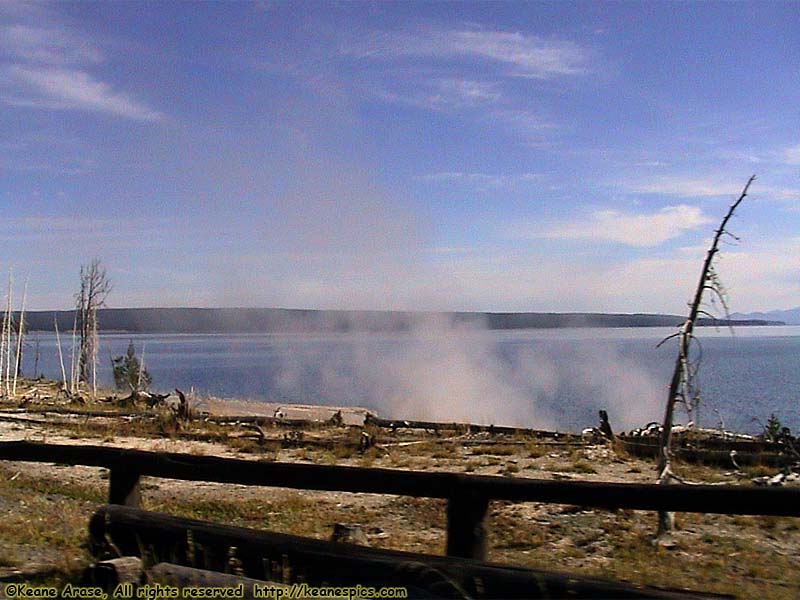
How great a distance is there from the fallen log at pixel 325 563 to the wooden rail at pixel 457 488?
0.41 m

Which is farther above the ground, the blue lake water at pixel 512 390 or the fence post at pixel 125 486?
the fence post at pixel 125 486

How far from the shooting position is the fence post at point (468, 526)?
218 inches

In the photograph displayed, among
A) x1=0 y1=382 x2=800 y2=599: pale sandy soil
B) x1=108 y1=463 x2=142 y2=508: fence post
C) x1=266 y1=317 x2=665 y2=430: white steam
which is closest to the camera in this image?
x1=108 y1=463 x2=142 y2=508: fence post

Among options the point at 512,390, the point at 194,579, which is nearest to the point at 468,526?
the point at 194,579

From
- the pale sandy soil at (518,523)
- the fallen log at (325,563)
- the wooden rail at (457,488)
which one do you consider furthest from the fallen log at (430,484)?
the pale sandy soil at (518,523)

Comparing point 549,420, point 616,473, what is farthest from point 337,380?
point 616,473

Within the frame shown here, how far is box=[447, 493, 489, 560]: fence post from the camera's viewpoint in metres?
5.54

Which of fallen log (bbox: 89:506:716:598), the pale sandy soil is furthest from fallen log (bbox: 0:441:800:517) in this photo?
the pale sandy soil

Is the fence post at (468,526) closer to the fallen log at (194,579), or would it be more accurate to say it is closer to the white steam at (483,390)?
the fallen log at (194,579)

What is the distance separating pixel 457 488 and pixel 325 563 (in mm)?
952

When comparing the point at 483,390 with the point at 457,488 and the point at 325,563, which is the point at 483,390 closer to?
the point at 457,488

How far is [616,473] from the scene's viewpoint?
623 inches

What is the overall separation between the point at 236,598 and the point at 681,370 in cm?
724

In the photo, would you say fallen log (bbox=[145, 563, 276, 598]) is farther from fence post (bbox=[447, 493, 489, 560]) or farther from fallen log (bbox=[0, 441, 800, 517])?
fence post (bbox=[447, 493, 489, 560])
